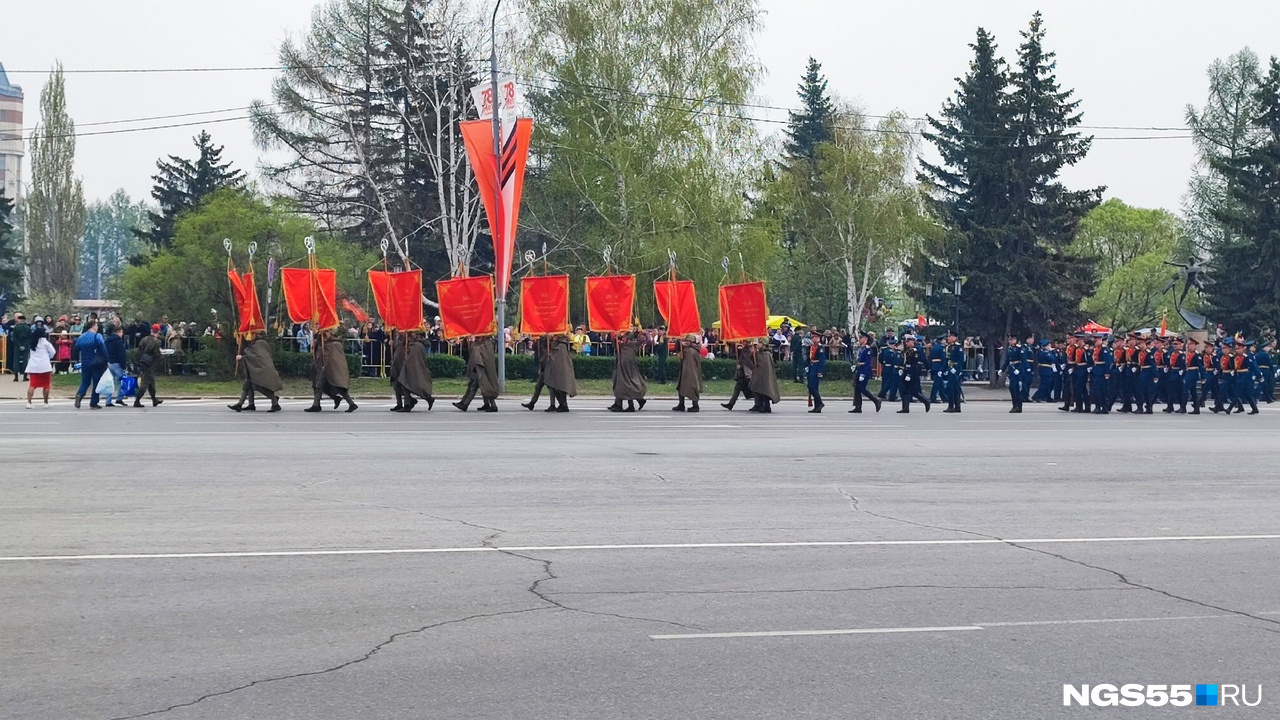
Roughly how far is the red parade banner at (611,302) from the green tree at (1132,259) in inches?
1473

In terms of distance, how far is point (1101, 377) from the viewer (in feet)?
106

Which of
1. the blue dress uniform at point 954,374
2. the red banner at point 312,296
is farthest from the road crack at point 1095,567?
the blue dress uniform at point 954,374

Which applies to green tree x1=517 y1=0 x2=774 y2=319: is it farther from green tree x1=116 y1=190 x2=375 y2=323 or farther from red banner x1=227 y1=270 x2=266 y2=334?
red banner x1=227 y1=270 x2=266 y2=334

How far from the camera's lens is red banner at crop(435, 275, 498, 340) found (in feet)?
88.6

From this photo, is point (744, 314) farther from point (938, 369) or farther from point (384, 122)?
point (384, 122)

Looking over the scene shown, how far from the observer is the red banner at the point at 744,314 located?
2828 cm

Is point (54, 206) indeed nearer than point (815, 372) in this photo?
No

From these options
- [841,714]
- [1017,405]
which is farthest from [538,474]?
[1017,405]

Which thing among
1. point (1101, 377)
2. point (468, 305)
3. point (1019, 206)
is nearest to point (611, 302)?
point (468, 305)

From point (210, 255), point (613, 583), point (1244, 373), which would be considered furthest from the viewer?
point (210, 255)

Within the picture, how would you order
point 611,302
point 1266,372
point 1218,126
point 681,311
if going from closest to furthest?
point 611,302 → point 681,311 → point 1266,372 → point 1218,126

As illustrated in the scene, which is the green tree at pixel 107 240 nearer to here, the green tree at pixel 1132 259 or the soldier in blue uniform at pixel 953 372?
the green tree at pixel 1132 259

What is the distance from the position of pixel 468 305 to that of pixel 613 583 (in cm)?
1920

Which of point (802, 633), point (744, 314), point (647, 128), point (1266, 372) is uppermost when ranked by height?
point (647, 128)
